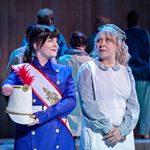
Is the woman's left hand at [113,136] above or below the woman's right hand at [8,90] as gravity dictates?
below

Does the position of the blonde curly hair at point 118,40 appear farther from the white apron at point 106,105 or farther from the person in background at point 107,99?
the white apron at point 106,105

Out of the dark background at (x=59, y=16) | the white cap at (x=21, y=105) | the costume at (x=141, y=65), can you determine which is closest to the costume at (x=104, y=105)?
the white cap at (x=21, y=105)

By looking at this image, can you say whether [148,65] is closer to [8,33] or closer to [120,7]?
[120,7]

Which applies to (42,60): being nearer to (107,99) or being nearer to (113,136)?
(107,99)

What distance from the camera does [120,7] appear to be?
22.7 ft

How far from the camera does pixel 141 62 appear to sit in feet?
18.9

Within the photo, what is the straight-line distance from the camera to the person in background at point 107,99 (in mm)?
3218

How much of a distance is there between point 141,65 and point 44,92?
2.89m

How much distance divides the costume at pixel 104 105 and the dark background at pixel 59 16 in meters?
3.26

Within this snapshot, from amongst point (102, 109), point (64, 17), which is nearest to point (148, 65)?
point (64, 17)

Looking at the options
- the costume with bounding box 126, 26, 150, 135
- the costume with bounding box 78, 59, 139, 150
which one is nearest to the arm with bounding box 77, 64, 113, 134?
the costume with bounding box 78, 59, 139, 150

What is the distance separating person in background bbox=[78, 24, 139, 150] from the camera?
322 centimetres

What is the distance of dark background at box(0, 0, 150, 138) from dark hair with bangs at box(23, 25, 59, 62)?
333 centimetres

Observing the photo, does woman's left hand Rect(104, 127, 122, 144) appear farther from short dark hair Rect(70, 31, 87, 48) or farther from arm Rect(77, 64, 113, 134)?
short dark hair Rect(70, 31, 87, 48)
